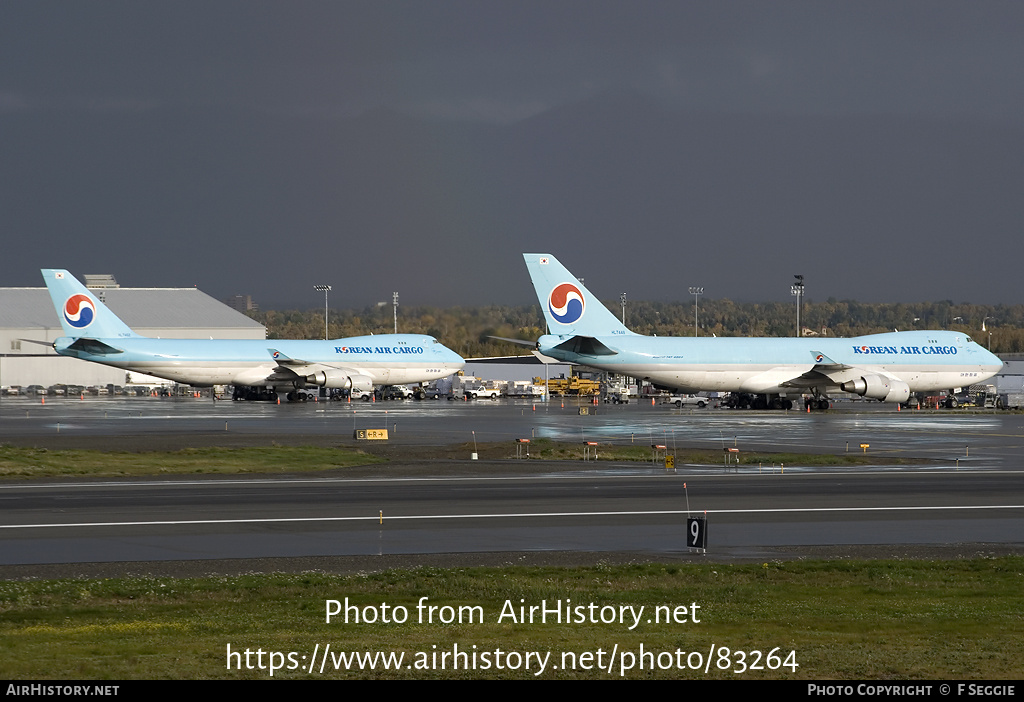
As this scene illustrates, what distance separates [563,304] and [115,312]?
7657 centimetres

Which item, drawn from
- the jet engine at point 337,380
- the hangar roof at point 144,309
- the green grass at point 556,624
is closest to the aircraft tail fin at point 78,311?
the jet engine at point 337,380

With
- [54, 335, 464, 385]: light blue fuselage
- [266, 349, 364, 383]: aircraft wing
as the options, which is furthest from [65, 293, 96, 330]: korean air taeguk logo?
[266, 349, 364, 383]: aircraft wing

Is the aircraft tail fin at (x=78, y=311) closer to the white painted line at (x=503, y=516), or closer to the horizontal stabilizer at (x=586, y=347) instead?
the horizontal stabilizer at (x=586, y=347)

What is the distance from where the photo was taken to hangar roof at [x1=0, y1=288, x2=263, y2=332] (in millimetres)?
129375

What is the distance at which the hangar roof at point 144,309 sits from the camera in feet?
424

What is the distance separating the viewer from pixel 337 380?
85875 mm

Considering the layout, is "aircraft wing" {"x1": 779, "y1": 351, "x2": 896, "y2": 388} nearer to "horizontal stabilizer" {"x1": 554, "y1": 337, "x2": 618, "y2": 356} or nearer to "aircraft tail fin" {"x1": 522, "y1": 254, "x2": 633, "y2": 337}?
"aircraft tail fin" {"x1": 522, "y1": 254, "x2": 633, "y2": 337}

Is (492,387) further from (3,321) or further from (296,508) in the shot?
(296,508)

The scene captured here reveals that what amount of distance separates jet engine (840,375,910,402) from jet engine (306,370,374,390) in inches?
1354

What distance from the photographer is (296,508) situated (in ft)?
82.8

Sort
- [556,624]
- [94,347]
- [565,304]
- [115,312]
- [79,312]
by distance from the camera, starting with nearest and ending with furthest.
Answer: [556,624] < [565,304] < [94,347] < [79,312] < [115,312]

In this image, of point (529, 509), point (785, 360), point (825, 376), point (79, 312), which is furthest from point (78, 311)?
point (529, 509)

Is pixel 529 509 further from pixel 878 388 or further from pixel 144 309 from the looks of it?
pixel 144 309
